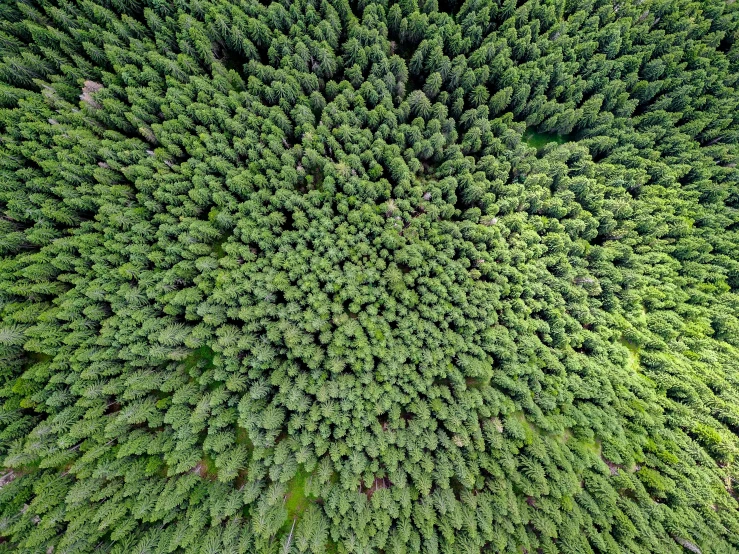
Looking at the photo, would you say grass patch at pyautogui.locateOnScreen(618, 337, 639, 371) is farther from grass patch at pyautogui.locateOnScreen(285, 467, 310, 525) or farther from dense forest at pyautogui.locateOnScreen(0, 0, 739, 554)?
grass patch at pyautogui.locateOnScreen(285, 467, 310, 525)

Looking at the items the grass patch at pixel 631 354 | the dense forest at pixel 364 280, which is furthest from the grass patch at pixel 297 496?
Answer: the grass patch at pixel 631 354

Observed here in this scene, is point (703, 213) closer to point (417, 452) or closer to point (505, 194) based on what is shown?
point (505, 194)

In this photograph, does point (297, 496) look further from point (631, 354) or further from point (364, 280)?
point (631, 354)

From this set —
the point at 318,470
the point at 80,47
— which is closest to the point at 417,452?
the point at 318,470

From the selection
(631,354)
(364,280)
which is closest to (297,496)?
(364,280)

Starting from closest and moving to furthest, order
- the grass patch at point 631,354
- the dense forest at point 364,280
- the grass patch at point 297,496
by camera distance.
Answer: the dense forest at point 364,280
the grass patch at point 297,496
the grass patch at point 631,354

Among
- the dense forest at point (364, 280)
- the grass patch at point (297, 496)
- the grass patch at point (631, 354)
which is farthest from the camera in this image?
the grass patch at point (631, 354)

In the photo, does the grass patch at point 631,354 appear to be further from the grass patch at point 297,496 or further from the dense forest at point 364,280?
the grass patch at point 297,496

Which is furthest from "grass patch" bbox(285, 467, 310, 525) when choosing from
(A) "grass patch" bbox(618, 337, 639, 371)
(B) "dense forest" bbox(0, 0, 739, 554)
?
(A) "grass patch" bbox(618, 337, 639, 371)

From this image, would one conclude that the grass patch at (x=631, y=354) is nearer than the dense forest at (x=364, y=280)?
No
